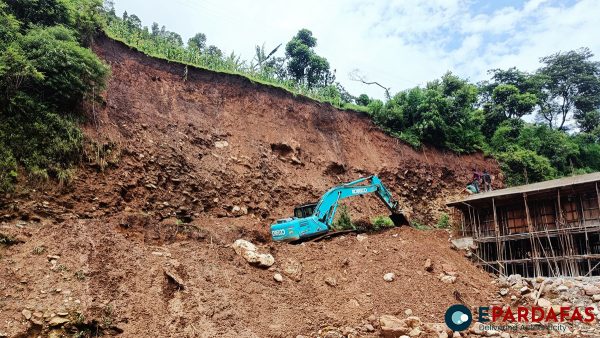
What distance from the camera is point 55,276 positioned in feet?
27.0

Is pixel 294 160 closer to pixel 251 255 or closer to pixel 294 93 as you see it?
pixel 294 93

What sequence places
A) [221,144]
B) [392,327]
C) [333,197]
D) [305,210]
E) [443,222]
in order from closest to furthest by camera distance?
1. [392,327]
2. [305,210]
3. [333,197]
4. [221,144]
5. [443,222]

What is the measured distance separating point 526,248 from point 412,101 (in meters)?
10.2

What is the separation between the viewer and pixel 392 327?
9.07 metres

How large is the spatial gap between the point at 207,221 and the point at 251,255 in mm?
2981

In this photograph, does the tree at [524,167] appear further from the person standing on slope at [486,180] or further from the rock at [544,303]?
the rock at [544,303]

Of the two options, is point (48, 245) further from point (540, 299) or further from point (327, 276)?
point (540, 299)

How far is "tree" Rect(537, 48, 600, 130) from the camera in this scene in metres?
31.0

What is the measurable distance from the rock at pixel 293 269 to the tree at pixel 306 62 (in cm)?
1771

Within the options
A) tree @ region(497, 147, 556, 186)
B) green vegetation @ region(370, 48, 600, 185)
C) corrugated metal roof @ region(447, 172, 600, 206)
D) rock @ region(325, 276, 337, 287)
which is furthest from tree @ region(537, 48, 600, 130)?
rock @ region(325, 276, 337, 287)

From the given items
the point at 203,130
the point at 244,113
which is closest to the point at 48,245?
the point at 203,130

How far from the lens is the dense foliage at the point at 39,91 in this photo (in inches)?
407

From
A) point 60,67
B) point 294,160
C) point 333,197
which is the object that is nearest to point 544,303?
point 333,197

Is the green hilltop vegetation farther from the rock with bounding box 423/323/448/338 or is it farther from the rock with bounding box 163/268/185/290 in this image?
the rock with bounding box 423/323/448/338
